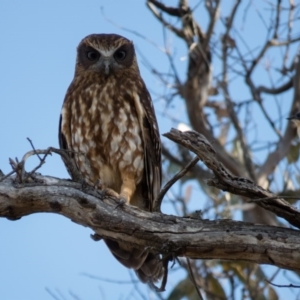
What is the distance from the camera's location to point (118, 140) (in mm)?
5188

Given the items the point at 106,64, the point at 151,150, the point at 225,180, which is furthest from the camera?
the point at 106,64

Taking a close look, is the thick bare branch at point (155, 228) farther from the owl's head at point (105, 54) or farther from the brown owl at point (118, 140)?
the owl's head at point (105, 54)

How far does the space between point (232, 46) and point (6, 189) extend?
456cm

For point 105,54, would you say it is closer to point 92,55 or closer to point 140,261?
point 92,55

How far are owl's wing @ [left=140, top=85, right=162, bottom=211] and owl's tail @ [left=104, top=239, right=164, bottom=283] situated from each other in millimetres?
385

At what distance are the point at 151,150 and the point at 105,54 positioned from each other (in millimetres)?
808

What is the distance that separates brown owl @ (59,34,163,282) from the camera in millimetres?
5163

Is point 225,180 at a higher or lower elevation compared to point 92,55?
lower

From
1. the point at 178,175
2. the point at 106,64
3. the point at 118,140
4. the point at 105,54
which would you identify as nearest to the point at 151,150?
the point at 118,140

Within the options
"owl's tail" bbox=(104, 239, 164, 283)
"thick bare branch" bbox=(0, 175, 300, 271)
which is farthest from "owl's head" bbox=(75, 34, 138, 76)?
"thick bare branch" bbox=(0, 175, 300, 271)

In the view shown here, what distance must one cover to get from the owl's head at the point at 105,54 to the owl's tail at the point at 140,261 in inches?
48.1

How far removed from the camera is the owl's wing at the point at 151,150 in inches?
208

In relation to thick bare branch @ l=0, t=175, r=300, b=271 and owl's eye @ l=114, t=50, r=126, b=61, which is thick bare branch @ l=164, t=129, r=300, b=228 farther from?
owl's eye @ l=114, t=50, r=126, b=61

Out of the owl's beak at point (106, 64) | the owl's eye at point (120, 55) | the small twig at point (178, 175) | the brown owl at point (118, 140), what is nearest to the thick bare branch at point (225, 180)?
the small twig at point (178, 175)
